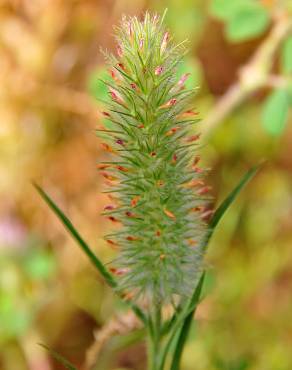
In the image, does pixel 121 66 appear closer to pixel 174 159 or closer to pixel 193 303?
pixel 174 159

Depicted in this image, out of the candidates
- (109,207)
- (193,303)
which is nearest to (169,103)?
(109,207)

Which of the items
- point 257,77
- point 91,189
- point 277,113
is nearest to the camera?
point 277,113

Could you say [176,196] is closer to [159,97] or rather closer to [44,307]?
[159,97]

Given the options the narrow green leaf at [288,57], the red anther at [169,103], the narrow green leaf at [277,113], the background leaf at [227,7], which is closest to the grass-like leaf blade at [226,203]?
the red anther at [169,103]

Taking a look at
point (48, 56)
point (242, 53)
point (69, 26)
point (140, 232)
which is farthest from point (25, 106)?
point (140, 232)

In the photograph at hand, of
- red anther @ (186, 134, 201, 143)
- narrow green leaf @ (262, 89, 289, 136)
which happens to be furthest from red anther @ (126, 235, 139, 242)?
narrow green leaf @ (262, 89, 289, 136)

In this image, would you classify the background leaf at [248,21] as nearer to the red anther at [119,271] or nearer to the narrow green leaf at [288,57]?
the narrow green leaf at [288,57]
